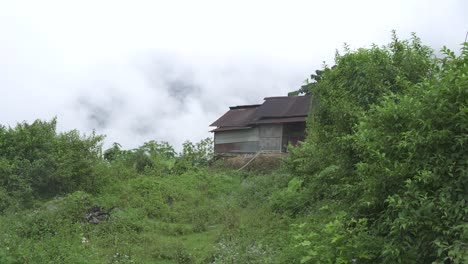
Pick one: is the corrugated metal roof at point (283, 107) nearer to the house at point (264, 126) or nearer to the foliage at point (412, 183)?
the house at point (264, 126)

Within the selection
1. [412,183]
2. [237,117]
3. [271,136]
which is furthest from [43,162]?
[237,117]

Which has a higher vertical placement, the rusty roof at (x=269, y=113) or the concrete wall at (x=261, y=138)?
the rusty roof at (x=269, y=113)

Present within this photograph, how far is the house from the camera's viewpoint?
22078mm

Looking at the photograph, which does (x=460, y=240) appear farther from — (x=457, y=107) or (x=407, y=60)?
(x=407, y=60)

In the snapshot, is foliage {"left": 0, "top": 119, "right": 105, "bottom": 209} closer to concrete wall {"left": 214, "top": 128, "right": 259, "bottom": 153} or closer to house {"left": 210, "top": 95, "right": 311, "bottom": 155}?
house {"left": 210, "top": 95, "right": 311, "bottom": 155}

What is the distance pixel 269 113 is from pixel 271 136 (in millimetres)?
1107

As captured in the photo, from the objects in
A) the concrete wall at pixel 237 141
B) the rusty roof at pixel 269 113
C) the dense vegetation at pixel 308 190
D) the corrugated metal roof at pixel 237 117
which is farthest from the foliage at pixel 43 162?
the corrugated metal roof at pixel 237 117

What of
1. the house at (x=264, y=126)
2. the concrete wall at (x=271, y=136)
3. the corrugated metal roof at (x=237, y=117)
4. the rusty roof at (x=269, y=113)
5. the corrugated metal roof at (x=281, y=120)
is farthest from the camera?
the corrugated metal roof at (x=237, y=117)

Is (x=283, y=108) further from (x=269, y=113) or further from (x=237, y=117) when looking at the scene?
(x=237, y=117)

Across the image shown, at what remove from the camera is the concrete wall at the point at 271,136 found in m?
22.3

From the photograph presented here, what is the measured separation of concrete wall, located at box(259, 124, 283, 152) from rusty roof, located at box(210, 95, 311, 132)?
0.39 m

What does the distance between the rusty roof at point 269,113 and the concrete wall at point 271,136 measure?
1.29ft

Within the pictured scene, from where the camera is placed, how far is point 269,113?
2278 centimetres

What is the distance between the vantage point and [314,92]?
946 cm
